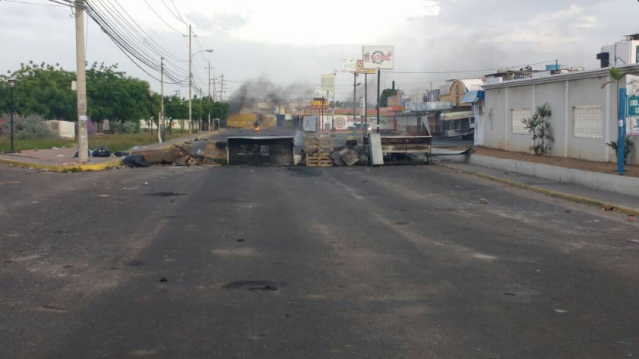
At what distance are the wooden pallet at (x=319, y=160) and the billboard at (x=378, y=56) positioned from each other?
34744 mm

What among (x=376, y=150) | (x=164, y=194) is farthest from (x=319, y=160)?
(x=164, y=194)

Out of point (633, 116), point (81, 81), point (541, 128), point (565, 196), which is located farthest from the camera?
point (541, 128)

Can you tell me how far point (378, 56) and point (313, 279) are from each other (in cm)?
5825

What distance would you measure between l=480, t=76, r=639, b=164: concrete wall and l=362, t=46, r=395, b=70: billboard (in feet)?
94.3

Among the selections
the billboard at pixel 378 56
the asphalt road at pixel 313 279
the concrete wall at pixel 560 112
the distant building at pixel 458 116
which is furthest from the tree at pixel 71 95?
the asphalt road at pixel 313 279

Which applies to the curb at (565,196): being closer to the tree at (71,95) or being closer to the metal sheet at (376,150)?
the metal sheet at (376,150)

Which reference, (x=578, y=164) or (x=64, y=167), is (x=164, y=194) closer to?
(x=64, y=167)

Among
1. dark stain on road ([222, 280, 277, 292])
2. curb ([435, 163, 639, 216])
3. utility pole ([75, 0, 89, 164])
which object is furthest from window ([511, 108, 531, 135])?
dark stain on road ([222, 280, 277, 292])

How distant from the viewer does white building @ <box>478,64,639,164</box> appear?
920 inches

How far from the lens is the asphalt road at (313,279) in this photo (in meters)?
5.55

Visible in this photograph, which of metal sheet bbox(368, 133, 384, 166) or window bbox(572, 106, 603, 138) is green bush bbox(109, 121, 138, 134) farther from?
window bbox(572, 106, 603, 138)

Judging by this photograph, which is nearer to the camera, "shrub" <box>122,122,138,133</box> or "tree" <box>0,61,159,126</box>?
"tree" <box>0,61,159,126</box>

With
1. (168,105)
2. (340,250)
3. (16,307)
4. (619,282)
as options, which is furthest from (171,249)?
(168,105)

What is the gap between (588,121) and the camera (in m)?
25.0
